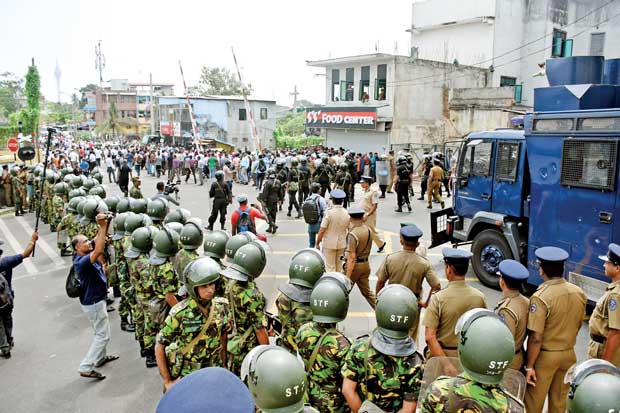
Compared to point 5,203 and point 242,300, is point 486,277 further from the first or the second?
point 5,203

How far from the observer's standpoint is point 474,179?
918 centimetres

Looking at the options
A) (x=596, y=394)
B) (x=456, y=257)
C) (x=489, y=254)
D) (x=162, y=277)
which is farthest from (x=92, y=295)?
(x=489, y=254)

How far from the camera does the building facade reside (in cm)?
2733

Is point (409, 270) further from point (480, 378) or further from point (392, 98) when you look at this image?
point (392, 98)

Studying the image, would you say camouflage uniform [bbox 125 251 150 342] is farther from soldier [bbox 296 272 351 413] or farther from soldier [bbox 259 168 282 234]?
soldier [bbox 259 168 282 234]

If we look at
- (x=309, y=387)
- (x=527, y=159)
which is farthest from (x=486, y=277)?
(x=309, y=387)

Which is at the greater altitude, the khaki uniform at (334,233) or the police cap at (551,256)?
the police cap at (551,256)

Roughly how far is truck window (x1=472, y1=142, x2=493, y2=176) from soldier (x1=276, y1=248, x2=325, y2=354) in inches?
220

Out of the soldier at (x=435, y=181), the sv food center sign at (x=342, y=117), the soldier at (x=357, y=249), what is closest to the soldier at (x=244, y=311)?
the soldier at (x=357, y=249)

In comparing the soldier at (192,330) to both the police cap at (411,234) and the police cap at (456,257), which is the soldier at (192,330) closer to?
the police cap at (456,257)

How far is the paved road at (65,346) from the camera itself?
546cm

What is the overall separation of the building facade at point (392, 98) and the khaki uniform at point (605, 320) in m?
22.4

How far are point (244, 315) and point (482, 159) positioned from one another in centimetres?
613

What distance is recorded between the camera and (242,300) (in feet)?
14.6
